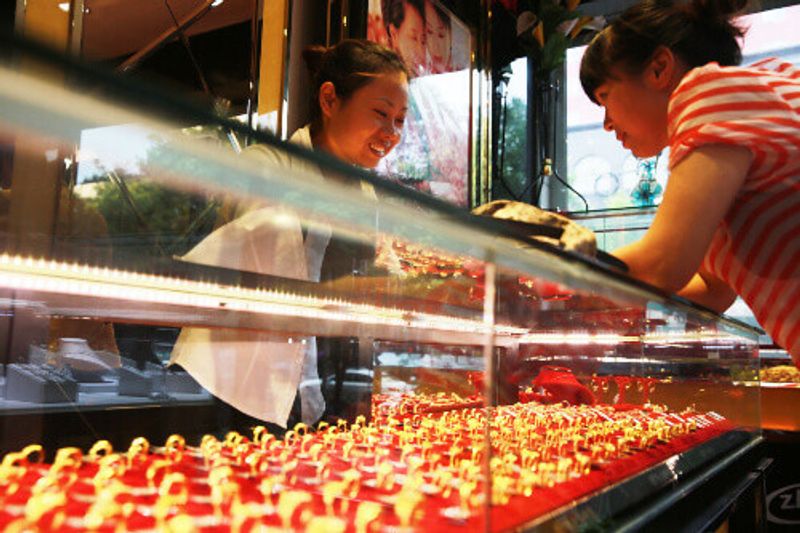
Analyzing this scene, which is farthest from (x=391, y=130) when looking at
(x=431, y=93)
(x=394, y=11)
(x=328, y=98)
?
(x=431, y=93)

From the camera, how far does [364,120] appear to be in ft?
6.81

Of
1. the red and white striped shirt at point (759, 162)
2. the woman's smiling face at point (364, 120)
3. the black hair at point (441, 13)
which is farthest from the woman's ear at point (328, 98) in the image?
the black hair at point (441, 13)

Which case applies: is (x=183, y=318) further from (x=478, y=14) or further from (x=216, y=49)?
(x=478, y=14)

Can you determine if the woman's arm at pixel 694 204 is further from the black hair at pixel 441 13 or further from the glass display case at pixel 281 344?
the black hair at pixel 441 13

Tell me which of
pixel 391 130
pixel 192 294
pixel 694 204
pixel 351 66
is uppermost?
pixel 351 66

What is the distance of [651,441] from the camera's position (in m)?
1.78

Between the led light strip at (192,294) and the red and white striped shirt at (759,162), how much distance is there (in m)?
0.38

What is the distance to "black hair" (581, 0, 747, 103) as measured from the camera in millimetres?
1195

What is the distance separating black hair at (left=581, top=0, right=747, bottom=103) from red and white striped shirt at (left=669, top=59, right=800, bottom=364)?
0.09 meters

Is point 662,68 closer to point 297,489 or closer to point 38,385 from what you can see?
point 297,489

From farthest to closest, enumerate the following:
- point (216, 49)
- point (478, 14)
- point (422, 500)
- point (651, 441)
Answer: point (478, 14) < point (216, 49) < point (651, 441) < point (422, 500)

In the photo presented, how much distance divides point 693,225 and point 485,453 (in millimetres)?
412

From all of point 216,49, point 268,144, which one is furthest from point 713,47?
point 216,49

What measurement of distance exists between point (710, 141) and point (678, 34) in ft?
1.02
